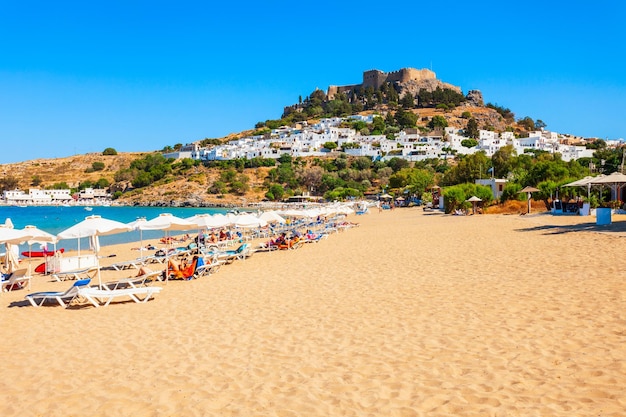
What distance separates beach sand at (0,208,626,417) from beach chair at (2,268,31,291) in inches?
36.2

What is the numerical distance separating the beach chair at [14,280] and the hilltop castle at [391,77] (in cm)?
13207

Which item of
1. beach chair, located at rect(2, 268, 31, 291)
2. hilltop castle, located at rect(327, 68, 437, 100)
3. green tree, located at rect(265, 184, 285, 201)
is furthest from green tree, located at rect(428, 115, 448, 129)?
beach chair, located at rect(2, 268, 31, 291)

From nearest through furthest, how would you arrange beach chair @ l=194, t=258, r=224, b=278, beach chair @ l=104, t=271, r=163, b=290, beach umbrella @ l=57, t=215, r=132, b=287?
beach umbrella @ l=57, t=215, r=132, b=287, beach chair @ l=104, t=271, r=163, b=290, beach chair @ l=194, t=258, r=224, b=278

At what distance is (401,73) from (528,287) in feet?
443

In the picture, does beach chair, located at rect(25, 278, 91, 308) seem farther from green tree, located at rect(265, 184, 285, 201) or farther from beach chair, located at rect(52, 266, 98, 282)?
green tree, located at rect(265, 184, 285, 201)

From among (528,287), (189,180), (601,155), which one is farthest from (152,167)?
(528,287)

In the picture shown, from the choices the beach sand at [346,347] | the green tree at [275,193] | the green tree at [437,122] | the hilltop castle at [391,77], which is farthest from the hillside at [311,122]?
the beach sand at [346,347]

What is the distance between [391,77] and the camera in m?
138

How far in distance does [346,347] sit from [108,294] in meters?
5.27

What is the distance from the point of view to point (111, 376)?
509cm

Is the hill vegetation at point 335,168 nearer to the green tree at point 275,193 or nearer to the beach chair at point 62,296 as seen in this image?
the green tree at point 275,193

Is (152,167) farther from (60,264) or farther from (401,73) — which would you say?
(60,264)

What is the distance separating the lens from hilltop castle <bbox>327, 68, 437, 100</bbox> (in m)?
135

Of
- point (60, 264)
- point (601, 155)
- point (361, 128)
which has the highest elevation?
point (361, 128)
